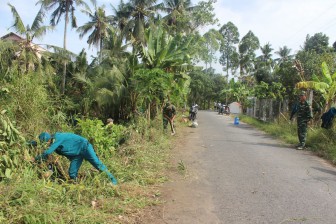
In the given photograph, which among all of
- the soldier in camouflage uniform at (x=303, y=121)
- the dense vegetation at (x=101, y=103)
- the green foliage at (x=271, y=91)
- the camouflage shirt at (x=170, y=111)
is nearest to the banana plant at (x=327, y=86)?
the dense vegetation at (x=101, y=103)

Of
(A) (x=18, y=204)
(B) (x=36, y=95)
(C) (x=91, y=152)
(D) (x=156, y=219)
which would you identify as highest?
(B) (x=36, y=95)

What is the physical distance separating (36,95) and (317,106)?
12.1 metres

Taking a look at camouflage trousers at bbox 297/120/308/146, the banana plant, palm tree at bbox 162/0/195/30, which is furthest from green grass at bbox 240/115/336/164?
palm tree at bbox 162/0/195/30

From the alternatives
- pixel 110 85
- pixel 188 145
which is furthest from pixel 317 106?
pixel 110 85

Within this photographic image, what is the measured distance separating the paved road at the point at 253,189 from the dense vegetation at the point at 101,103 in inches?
27.8

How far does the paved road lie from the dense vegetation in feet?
2.32

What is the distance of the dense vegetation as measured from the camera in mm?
4781

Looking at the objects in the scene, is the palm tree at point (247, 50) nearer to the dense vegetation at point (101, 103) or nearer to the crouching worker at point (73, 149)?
the dense vegetation at point (101, 103)

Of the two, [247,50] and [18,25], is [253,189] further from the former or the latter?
[247,50]

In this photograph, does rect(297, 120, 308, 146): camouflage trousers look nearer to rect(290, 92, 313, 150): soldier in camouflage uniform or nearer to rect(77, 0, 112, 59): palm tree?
rect(290, 92, 313, 150): soldier in camouflage uniform

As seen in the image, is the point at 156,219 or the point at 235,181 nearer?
the point at 156,219

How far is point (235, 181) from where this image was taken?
6.71 metres

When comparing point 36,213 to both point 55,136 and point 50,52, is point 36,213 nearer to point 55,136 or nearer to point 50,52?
point 55,136

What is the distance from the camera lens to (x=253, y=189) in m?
6.17
